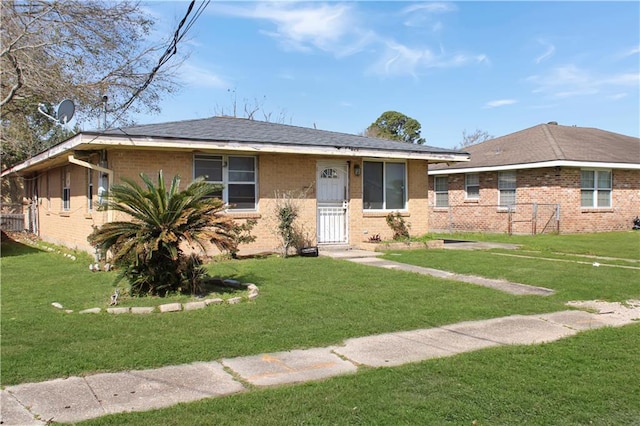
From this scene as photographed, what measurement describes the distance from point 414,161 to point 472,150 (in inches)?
490

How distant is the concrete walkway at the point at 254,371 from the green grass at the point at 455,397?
25cm

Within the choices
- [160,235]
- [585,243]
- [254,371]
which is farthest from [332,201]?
[254,371]

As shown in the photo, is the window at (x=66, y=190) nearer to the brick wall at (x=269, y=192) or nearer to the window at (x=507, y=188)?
the brick wall at (x=269, y=192)

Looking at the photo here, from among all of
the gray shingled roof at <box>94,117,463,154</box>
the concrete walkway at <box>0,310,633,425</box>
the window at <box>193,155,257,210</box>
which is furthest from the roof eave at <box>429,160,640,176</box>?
the concrete walkway at <box>0,310,633,425</box>

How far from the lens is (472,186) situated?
24.6m

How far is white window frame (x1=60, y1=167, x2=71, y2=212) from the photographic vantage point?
16.7 meters

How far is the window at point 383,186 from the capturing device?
15680 millimetres

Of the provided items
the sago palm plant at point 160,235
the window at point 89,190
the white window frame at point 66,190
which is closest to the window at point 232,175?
the window at point 89,190

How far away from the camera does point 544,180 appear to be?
845 inches

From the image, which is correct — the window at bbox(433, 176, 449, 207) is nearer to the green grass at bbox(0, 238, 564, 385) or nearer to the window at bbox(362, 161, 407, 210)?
the window at bbox(362, 161, 407, 210)

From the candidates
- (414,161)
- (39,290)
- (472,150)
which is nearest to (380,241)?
(414,161)

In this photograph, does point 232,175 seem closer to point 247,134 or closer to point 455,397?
point 247,134

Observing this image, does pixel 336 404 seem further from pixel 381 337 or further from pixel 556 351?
pixel 556 351

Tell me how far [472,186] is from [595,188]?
5183 millimetres
